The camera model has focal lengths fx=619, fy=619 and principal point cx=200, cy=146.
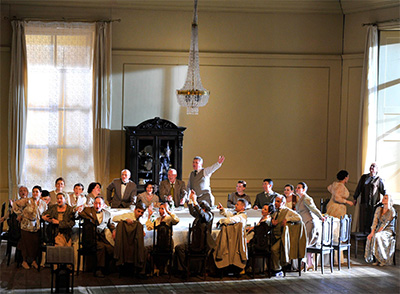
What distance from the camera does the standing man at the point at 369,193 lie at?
9.98 m

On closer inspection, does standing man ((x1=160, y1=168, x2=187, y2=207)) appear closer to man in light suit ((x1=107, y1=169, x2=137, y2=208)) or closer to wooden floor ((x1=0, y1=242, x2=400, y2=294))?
man in light suit ((x1=107, y1=169, x2=137, y2=208))

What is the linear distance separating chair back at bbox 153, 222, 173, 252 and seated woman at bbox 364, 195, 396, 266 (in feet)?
10.3

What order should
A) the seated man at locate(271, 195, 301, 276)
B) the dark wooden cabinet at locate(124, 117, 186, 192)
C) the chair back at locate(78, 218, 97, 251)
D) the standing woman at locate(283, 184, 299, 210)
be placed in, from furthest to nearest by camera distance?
the dark wooden cabinet at locate(124, 117, 186, 192) < the standing woman at locate(283, 184, 299, 210) < the seated man at locate(271, 195, 301, 276) < the chair back at locate(78, 218, 97, 251)

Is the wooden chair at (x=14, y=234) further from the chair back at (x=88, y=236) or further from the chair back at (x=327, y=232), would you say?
the chair back at (x=327, y=232)

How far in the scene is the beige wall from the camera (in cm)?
1134

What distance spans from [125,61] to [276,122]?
3055 millimetres

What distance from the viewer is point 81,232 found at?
8211 mm

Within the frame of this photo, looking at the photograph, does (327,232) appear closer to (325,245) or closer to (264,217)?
(325,245)

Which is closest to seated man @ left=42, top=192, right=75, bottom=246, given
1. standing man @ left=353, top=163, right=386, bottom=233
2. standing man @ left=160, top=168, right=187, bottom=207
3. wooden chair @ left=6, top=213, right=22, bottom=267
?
wooden chair @ left=6, top=213, right=22, bottom=267

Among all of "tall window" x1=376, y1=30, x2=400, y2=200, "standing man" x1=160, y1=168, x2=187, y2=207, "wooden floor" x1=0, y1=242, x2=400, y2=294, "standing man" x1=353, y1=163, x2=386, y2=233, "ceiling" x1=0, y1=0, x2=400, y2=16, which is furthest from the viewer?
"ceiling" x1=0, y1=0, x2=400, y2=16

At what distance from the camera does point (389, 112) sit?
11.0m

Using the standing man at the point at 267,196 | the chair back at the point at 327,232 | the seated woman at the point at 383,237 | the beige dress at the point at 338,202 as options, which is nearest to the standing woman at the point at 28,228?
the standing man at the point at 267,196

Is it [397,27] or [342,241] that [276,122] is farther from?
[342,241]

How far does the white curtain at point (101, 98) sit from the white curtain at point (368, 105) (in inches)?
179
